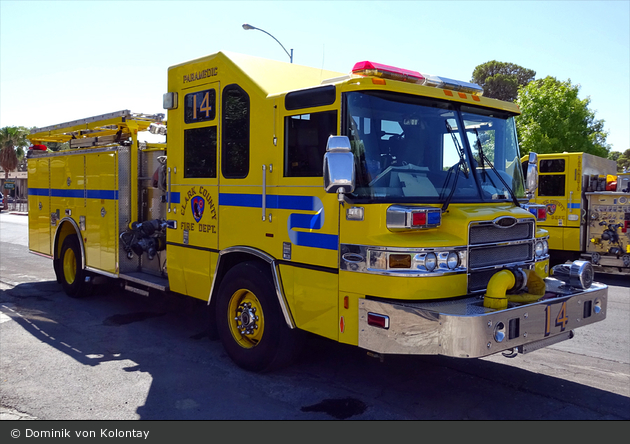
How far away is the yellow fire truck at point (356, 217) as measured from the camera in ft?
13.4

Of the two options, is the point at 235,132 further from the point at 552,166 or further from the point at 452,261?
the point at 552,166

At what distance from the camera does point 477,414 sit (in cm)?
446

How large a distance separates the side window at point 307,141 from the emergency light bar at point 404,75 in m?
0.44

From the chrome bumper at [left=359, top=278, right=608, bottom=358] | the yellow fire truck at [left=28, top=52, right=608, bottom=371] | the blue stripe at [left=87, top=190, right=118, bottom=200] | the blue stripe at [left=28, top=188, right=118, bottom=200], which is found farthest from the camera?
the blue stripe at [left=28, top=188, right=118, bottom=200]

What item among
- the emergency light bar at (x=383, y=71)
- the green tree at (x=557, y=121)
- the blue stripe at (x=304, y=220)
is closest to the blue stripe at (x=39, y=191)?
the blue stripe at (x=304, y=220)

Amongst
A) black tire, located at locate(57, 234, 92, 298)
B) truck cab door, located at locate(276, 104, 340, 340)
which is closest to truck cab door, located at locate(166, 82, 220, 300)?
truck cab door, located at locate(276, 104, 340, 340)

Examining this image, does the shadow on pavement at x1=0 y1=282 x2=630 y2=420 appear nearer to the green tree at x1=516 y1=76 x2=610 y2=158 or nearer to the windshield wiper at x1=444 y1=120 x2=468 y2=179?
the windshield wiper at x1=444 y1=120 x2=468 y2=179

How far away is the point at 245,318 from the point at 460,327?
2.28 metres

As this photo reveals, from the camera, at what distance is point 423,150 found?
4547 millimetres

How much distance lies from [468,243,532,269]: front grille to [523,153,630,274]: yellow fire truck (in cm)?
843

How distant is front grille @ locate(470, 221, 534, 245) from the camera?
437 centimetres

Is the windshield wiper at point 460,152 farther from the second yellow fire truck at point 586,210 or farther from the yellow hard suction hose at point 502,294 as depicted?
the second yellow fire truck at point 586,210
